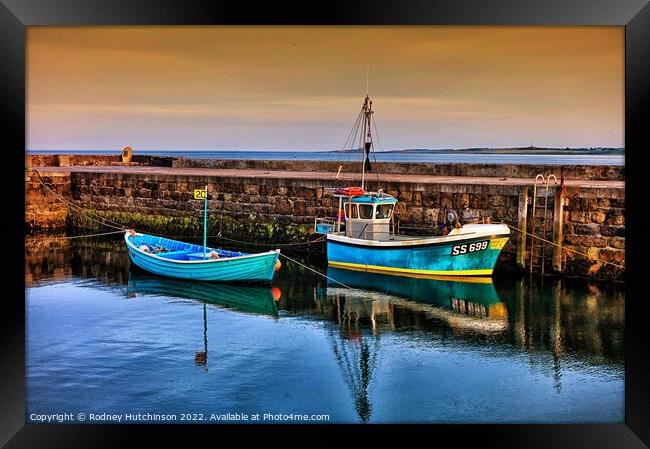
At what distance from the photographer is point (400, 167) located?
16.6m

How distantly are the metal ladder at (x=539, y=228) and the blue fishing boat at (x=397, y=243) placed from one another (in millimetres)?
429

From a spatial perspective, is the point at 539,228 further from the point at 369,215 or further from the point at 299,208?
the point at 299,208

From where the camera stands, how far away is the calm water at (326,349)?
8.71 metres

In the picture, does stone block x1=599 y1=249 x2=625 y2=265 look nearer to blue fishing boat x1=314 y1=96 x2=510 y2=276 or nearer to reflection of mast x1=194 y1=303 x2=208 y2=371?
blue fishing boat x1=314 y1=96 x2=510 y2=276

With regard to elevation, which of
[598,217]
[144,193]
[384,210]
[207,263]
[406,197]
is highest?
[144,193]

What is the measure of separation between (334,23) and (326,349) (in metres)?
3.96

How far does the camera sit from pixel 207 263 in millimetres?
13016

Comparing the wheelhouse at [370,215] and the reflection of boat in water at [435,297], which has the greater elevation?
the wheelhouse at [370,215]

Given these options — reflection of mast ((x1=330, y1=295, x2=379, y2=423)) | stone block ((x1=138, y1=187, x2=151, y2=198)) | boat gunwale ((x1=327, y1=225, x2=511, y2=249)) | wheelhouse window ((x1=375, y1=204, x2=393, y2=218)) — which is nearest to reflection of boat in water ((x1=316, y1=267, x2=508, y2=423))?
reflection of mast ((x1=330, y1=295, x2=379, y2=423))

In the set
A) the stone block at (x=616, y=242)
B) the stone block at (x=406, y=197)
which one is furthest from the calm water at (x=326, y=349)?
the stone block at (x=406, y=197)

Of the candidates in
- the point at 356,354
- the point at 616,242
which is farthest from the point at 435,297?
the point at 356,354

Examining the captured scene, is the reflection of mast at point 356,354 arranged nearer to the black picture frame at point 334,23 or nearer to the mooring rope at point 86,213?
the black picture frame at point 334,23

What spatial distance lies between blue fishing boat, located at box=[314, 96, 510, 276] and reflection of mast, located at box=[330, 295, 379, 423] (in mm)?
1722
